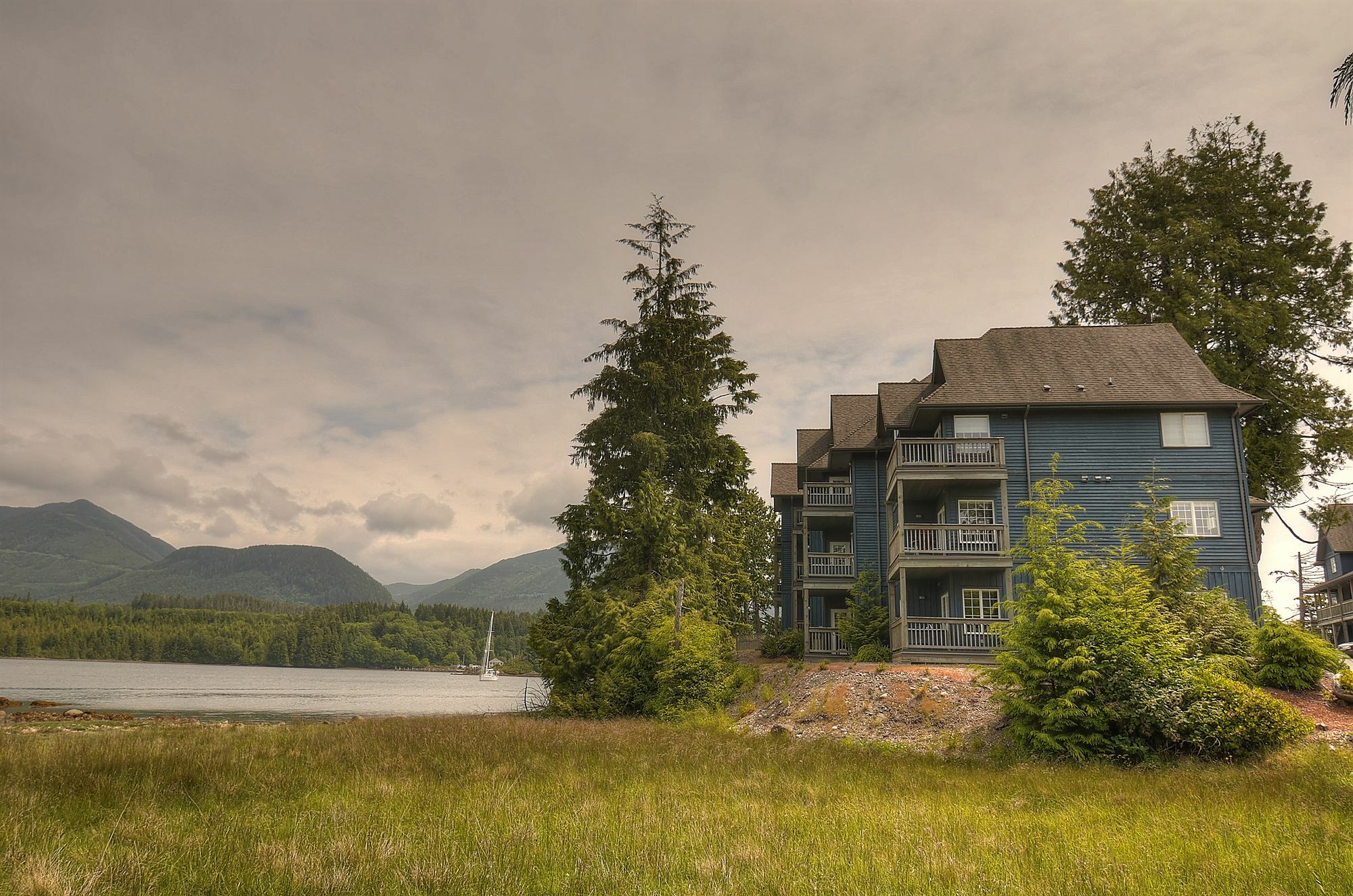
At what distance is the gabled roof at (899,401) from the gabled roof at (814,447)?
4735 mm

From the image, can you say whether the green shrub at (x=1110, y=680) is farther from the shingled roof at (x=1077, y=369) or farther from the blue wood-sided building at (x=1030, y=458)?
the shingled roof at (x=1077, y=369)

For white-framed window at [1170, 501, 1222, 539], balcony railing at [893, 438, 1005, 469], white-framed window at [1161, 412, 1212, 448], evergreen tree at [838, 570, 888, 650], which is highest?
white-framed window at [1161, 412, 1212, 448]

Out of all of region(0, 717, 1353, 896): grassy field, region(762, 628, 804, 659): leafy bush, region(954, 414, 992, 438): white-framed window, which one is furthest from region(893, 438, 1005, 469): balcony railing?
region(0, 717, 1353, 896): grassy field

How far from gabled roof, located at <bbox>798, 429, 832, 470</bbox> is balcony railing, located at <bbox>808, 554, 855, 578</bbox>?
4.64 meters

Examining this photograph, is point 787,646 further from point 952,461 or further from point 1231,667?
point 1231,667

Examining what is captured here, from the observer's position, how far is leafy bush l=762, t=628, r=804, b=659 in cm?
3539

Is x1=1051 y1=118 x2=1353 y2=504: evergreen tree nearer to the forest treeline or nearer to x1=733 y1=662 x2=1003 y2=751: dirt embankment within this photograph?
x1=733 y1=662 x2=1003 y2=751: dirt embankment

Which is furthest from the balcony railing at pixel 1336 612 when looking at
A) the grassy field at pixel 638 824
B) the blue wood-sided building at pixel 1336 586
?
the grassy field at pixel 638 824

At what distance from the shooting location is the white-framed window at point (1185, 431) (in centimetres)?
2806

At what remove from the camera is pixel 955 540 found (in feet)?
91.5

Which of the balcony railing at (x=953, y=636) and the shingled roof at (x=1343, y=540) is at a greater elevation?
the shingled roof at (x=1343, y=540)

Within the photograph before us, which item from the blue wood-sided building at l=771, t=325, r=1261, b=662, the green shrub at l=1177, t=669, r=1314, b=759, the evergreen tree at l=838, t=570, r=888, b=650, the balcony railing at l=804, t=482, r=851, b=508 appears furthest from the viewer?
the balcony railing at l=804, t=482, r=851, b=508

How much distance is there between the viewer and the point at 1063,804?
34.0ft

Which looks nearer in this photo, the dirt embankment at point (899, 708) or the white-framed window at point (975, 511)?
the dirt embankment at point (899, 708)
